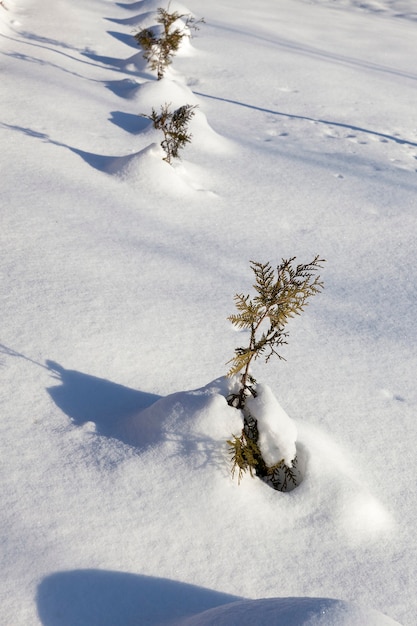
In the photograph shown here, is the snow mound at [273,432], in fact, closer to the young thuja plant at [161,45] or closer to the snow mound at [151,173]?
the snow mound at [151,173]

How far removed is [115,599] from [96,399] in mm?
1158

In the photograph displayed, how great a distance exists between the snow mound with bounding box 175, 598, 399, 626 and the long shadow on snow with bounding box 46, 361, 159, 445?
104cm

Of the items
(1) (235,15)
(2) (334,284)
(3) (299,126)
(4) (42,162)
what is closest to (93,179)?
(4) (42,162)

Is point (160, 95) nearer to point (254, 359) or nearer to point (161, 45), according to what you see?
point (161, 45)

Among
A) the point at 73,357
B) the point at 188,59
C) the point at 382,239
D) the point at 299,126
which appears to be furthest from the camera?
the point at 188,59

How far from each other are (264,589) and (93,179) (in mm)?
4285

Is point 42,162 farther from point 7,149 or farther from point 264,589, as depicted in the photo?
point 264,589

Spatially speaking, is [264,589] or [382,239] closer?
[264,589]

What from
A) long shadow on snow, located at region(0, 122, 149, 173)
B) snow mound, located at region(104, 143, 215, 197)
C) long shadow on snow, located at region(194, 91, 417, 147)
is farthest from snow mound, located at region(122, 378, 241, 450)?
long shadow on snow, located at region(194, 91, 417, 147)

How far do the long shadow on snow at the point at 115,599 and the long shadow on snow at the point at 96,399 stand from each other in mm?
696

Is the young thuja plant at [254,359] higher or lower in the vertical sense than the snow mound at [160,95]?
higher

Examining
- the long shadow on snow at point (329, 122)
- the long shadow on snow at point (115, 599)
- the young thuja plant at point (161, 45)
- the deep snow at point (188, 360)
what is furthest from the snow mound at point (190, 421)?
the young thuja plant at point (161, 45)

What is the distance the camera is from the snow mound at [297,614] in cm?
191

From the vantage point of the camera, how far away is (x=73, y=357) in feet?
11.8
